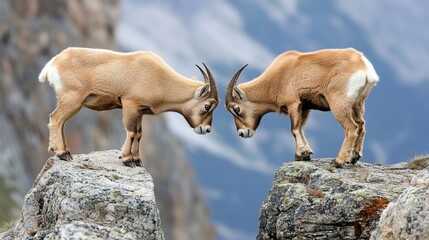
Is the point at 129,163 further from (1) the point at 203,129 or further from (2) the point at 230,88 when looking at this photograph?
(2) the point at 230,88

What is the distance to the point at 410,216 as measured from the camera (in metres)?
15.4

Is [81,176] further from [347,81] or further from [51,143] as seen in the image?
[347,81]

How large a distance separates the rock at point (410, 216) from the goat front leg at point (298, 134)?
6.26m

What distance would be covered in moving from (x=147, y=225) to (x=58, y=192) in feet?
6.72

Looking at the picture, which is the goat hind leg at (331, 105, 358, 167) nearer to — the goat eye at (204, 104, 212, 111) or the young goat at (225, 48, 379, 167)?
the young goat at (225, 48, 379, 167)

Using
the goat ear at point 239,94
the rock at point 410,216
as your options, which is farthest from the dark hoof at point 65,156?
the rock at point 410,216

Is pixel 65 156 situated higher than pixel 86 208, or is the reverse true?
pixel 65 156

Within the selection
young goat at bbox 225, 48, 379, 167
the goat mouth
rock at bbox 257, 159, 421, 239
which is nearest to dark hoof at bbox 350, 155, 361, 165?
young goat at bbox 225, 48, 379, 167

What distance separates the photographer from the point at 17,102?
114 meters

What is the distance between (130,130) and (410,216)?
8.94 metres

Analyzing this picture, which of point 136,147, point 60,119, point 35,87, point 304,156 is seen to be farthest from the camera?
point 35,87

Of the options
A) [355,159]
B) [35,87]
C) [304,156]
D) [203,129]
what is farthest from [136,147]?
[35,87]

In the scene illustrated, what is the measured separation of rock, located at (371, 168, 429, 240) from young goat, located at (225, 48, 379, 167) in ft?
18.4

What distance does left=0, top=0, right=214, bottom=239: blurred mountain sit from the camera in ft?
357
